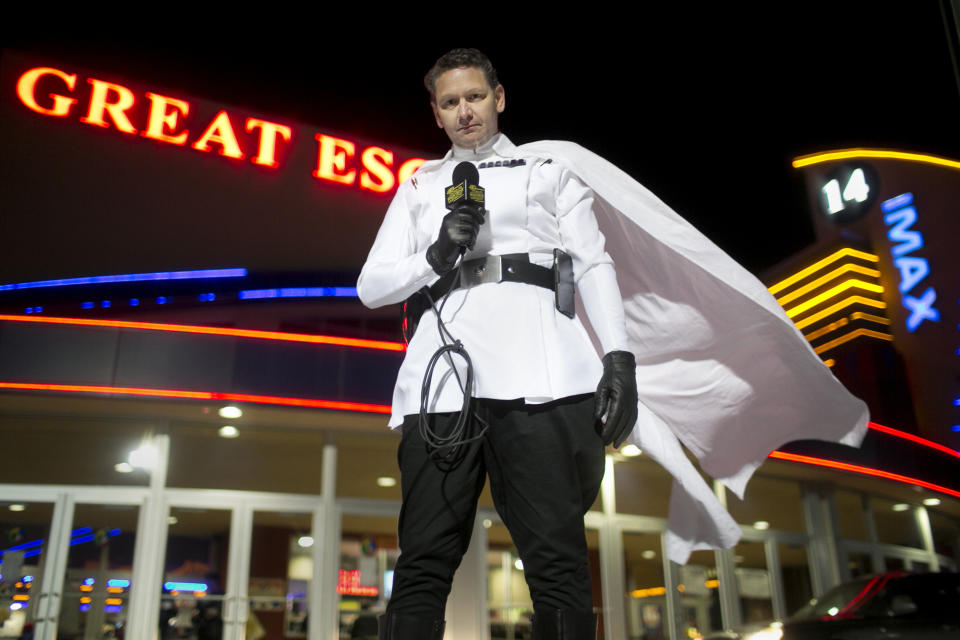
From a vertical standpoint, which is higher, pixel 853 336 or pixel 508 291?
pixel 853 336

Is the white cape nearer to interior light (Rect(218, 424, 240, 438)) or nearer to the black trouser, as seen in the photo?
the black trouser

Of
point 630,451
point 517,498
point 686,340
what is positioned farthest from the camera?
point 630,451

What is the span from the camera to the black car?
16.3 ft

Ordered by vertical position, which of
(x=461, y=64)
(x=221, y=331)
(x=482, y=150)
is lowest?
(x=482, y=150)

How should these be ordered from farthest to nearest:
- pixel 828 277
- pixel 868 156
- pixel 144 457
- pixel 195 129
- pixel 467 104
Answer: pixel 868 156, pixel 828 277, pixel 195 129, pixel 144 457, pixel 467 104

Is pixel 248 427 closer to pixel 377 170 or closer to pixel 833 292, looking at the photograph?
pixel 377 170

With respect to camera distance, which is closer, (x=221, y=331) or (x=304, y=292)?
(x=221, y=331)

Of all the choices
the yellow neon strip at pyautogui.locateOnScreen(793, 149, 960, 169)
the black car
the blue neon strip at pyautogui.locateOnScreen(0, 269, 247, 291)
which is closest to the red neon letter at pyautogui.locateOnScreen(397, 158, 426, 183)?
the blue neon strip at pyautogui.locateOnScreen(0, 269, 247, 291)

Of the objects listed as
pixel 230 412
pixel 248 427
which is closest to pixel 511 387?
pixel 230 412

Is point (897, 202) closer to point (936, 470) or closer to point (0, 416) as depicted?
point (936, 470)

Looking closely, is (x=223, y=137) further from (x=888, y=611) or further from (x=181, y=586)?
(x=888, y=611)

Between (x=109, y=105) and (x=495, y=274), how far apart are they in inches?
385

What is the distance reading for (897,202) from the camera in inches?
594

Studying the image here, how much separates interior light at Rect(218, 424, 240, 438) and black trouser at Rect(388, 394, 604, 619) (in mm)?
6859
